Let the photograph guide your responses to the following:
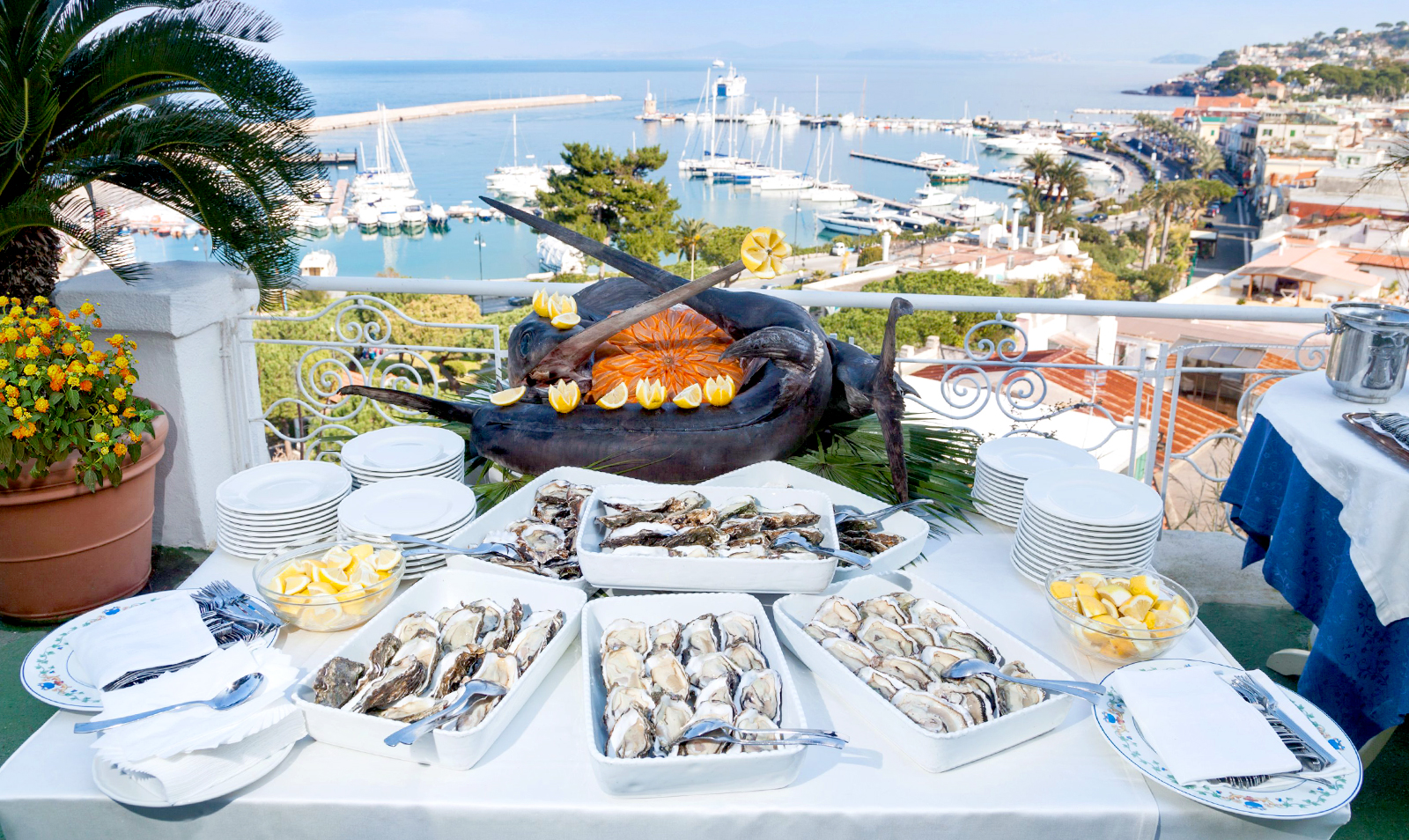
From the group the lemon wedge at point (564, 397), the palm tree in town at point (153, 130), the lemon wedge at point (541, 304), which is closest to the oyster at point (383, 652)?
the lemon wedge at point (564, 397)

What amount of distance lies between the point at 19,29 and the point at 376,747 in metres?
3.26

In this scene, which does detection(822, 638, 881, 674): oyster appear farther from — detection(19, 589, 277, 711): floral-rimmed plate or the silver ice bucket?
the silver ice bucket

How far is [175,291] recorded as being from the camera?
3.30 meters

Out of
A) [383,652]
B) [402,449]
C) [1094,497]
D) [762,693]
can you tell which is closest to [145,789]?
[383,652]

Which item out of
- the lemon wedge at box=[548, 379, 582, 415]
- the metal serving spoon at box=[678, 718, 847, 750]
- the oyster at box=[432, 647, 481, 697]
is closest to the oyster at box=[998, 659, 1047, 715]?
the metal serving spoon at box=[678, 718, 847, 750]

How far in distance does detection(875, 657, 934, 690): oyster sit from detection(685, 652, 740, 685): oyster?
276 mm

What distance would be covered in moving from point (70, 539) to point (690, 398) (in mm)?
2112

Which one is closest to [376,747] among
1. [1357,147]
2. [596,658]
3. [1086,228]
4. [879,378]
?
[596,658]

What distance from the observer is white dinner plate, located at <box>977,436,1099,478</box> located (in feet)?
7.71

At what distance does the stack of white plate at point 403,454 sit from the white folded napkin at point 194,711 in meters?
0.85

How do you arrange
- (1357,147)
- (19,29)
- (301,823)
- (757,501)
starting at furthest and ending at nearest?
(1357,147) → (19,29) → (757,501) → (301,823)

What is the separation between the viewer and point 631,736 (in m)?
1.37

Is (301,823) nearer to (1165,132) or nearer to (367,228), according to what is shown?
(367,228)

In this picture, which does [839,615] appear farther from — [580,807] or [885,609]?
[580,807]
